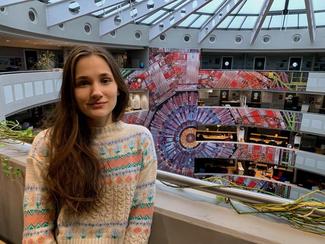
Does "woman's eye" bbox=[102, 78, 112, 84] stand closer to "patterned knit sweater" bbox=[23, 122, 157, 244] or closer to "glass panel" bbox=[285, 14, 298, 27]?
"patterned knit sweater" bbox=[23, 122, 157, 244]

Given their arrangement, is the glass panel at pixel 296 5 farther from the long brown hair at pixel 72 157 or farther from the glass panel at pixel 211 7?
the long brown hair at pixel 72 157

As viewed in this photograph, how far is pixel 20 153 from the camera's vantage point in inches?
60.6

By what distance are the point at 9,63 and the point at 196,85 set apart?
26.0 ft

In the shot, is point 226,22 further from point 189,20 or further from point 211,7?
point 189,20

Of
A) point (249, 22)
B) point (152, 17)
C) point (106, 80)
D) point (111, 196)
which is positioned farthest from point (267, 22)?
point (111, 196)

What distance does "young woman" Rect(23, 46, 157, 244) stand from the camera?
84cm

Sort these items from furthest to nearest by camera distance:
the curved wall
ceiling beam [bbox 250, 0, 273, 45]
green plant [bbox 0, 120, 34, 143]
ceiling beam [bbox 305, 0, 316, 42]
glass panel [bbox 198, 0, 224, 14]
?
the curved wall
glass panel [bbox 198, 0, 224, 14]
ceiling beam [bbox 250, 0, 273, 45]
ceiling beam [bbox 305, 0, 316, 42]
green plant [bbox 0, 120, 34, 143]

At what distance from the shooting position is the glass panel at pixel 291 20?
11.0 metres

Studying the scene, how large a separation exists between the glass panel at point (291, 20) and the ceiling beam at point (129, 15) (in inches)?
261

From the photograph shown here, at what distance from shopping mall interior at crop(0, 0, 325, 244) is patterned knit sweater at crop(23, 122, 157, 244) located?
626 centimetres

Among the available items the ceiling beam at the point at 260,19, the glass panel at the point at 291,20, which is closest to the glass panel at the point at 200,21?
the ceiling beam at the point at 260,19

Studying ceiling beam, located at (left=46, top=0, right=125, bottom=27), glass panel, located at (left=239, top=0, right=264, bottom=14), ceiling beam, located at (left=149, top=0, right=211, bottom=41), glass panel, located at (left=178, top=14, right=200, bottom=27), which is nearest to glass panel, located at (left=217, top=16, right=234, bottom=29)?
glass panel, located at (left=239, top=0, right=264, bottom=14)

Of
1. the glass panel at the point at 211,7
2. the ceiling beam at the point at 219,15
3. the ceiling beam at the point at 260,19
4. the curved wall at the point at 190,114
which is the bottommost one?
the curved wall at the point at 190,114

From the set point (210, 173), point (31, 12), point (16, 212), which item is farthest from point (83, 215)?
point (210, 173)
